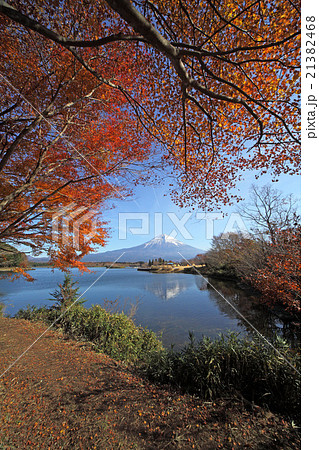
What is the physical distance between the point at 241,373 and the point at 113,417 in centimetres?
216

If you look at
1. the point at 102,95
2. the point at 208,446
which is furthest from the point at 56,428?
the point at 102,95

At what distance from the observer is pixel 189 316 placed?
9.30m

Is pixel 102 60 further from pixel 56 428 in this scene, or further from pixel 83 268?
pixel 56 428

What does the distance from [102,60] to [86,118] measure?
1.35 meters

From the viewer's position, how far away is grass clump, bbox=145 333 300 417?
8.54 feet

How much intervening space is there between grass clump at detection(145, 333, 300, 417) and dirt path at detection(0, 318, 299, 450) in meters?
0.25

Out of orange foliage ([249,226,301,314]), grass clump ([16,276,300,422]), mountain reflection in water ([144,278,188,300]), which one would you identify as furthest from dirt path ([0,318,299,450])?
mountain reflection in water ([144,278,188,300])

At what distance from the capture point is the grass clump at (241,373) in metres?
2.60

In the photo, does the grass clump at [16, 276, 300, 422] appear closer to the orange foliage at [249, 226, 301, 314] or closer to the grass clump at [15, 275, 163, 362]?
the grass clump at [15, 275, 163, 362]

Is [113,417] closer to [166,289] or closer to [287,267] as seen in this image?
[287,267]

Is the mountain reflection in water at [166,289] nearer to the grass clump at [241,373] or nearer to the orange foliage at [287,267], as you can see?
the orange foliage at [287,267]

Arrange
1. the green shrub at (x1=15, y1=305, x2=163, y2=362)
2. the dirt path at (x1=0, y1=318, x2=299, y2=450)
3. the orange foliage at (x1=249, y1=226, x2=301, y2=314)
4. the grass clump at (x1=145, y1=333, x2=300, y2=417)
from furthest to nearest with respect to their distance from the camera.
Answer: the orange foliage at (x1=249, y1=226, x2=301, y2=314)
the green shrub at (x1=15, y1=305, x2=163, y2=362)
the grass clump at (x1=145, y1=333, x2=300, y2=417)
the dirt path at (x1=0, y1=318, x2=299, y2=450)

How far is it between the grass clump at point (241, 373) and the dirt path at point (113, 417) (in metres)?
0.25

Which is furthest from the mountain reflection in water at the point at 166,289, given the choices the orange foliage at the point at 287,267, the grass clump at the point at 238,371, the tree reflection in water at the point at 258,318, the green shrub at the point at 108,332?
the grass clump at the point at 238,371
